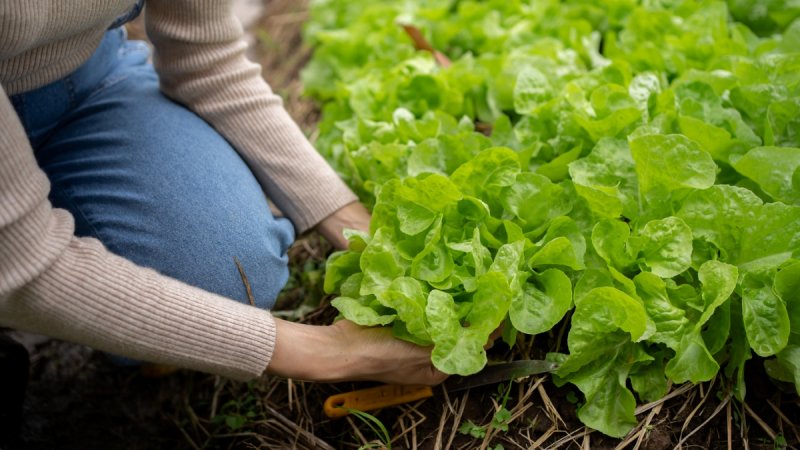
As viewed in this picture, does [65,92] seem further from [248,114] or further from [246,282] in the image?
Result: [246,282]

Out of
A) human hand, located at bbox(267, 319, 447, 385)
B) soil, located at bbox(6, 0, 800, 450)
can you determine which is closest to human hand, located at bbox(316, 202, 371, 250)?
soil, located at bbox(6, 0, 800, 450)

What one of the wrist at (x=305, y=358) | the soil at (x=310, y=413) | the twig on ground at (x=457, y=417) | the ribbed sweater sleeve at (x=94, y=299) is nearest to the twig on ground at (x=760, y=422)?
the soil at (x=310, y=413)

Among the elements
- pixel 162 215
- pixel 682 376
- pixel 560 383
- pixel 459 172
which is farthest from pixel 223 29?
pixel 682 376

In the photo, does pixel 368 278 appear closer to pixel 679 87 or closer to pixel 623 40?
pixel 679 87

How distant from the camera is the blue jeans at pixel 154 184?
4.70 ft

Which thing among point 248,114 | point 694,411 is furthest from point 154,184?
point 694,411

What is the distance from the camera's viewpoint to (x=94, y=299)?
114 centimetres

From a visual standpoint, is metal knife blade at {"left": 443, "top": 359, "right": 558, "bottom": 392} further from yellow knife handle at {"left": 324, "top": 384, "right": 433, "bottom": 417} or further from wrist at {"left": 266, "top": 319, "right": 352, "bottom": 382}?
wrist at {"left": 266, "top": 319, "right": 352, "bottom": 382}

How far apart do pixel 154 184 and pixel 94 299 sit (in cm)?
38

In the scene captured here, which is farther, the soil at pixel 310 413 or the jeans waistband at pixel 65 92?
the jeans waistband at pixel 65 92

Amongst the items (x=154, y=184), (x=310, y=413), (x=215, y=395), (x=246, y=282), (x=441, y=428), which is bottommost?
(x=215, y=395)

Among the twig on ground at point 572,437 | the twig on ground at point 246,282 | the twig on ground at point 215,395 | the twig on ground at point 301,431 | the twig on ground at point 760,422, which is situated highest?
the twig on ground at point 246,282

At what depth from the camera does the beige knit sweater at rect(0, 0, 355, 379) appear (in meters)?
1.09

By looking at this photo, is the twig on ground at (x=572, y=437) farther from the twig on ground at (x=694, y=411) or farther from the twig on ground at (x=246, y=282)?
the twig on ground at (x=246, y=282)
